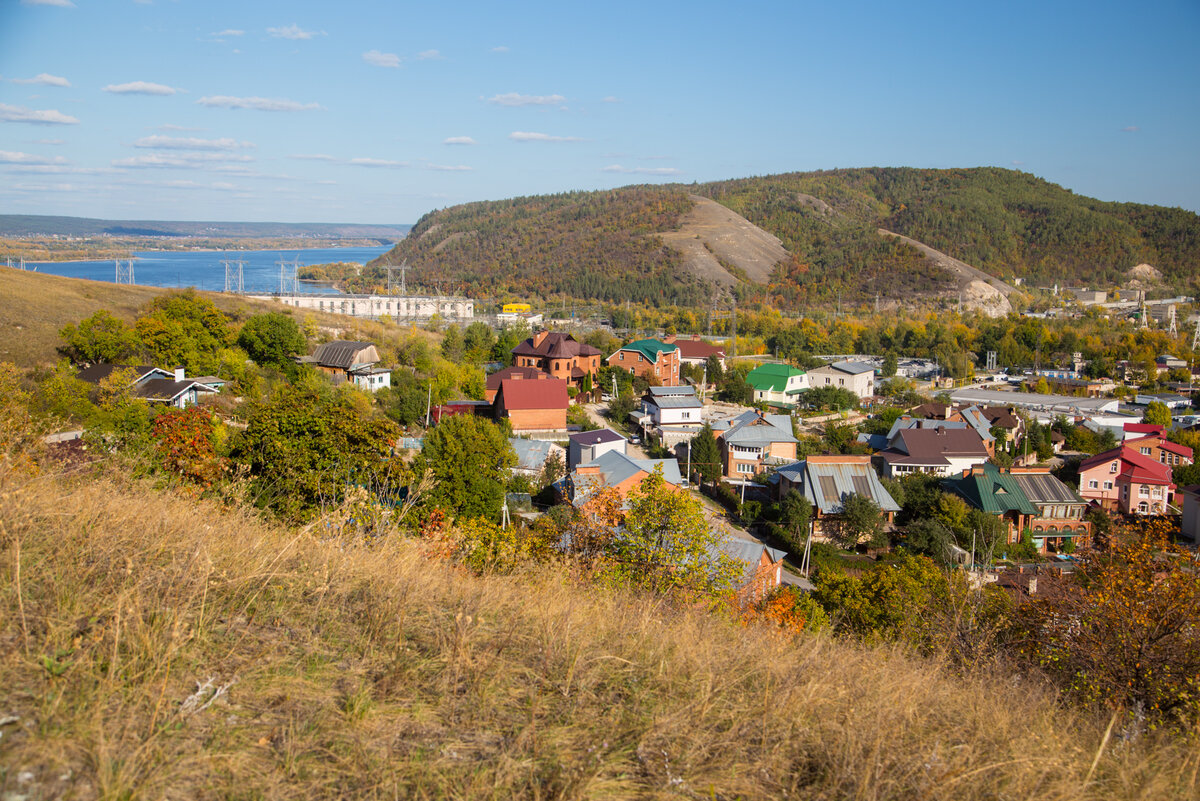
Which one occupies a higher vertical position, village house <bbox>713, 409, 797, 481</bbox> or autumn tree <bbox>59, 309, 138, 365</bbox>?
autumn tree <bbox>59, 309, 138, 365</bbox>

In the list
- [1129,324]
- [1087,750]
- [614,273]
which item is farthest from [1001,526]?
[614,273]

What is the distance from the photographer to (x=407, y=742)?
188 cm

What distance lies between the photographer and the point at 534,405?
21.4m

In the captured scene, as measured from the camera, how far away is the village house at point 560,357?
2809cm

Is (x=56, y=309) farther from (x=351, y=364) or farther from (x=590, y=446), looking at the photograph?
(x=590, y=446)

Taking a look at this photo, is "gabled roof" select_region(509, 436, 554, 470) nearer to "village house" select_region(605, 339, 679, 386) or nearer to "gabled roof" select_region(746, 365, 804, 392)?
"village house" select_region(605, 339, 679, 386)

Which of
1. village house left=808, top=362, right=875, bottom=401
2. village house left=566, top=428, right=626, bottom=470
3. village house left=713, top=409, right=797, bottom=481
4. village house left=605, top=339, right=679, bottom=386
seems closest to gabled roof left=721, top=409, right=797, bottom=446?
village house left=713, top=409, right=797, bottom=481

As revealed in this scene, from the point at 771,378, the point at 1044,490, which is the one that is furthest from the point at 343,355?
the point at 1044,490

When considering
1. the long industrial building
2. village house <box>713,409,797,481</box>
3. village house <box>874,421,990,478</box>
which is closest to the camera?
village house <box>874,421,990,478</box>

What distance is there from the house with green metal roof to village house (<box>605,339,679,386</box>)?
10.1ft

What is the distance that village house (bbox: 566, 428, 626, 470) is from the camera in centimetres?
1684

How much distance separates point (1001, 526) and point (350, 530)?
14.2 meters

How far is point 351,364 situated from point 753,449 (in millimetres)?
11646

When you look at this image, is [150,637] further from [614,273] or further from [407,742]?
[614,273]
